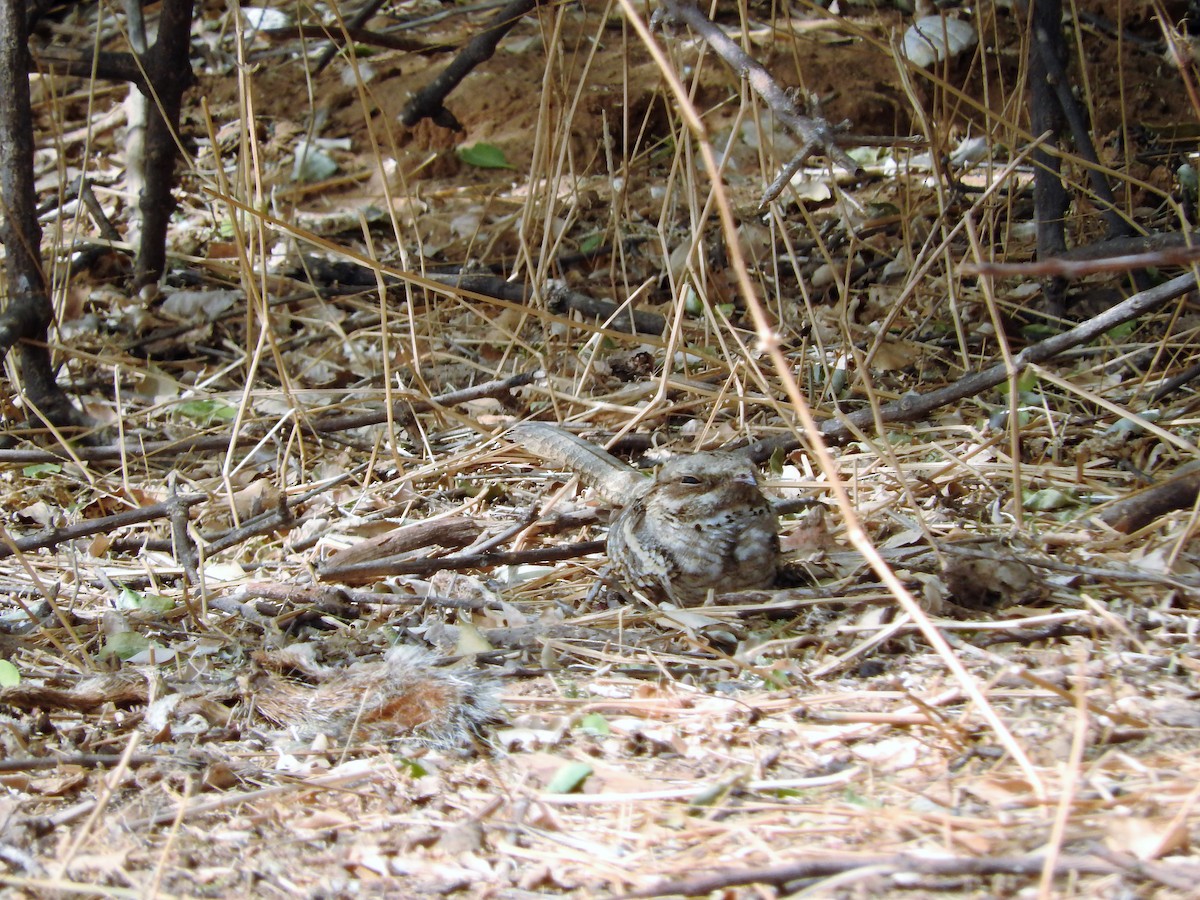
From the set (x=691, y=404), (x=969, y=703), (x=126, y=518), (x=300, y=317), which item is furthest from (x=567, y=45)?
(x=969, y=703)

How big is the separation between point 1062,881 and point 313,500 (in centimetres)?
260

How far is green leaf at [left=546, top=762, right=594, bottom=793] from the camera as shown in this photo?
5.84 feet

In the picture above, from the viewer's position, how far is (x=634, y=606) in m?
2.64

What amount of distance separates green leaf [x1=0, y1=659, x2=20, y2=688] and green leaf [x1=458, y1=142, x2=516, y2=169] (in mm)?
3533

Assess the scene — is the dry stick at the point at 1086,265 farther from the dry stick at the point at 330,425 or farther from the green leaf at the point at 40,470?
the green leaf at the point at 40,470

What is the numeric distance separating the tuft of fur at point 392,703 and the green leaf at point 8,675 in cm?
53

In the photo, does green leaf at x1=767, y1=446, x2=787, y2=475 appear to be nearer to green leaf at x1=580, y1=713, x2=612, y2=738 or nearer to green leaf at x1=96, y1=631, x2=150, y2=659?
green leaf at x1=580, y1=713, x2=612, y2=738

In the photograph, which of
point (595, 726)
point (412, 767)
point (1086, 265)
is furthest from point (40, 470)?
point (1086, 265)

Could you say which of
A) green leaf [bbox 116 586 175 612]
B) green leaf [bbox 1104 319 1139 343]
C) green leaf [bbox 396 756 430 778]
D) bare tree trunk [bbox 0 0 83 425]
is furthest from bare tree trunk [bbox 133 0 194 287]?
green leaf [bbox 1104 319 1139 343]

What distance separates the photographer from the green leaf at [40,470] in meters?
3.76

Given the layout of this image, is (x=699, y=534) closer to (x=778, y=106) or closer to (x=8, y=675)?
(x=778, y=106)

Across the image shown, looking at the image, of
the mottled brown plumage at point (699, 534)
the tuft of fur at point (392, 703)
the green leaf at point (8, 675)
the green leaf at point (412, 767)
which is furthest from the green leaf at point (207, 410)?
the green leaf at point (412, 767)

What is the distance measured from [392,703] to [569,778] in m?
0.45

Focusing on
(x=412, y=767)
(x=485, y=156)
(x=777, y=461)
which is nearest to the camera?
(x=412, y=767)
